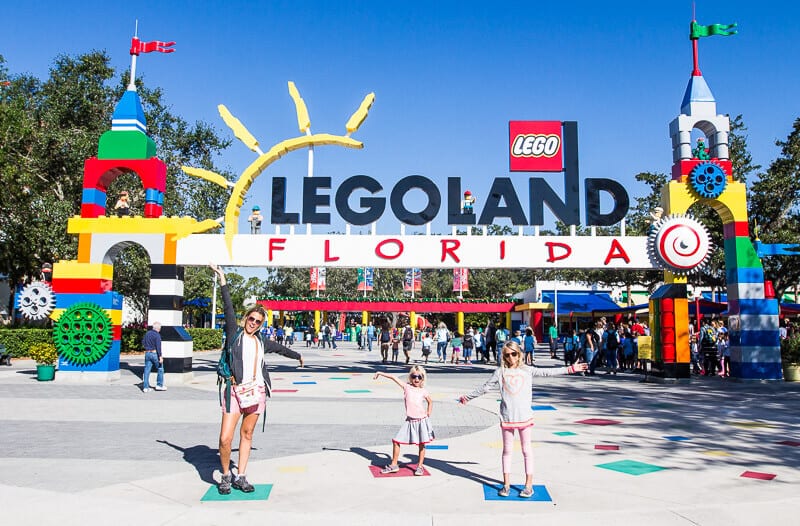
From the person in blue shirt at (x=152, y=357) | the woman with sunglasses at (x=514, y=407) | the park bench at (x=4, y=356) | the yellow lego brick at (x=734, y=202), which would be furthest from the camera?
the park bench at (x=4, y=356)

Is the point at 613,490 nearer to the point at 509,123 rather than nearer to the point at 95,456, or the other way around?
the point at 95,456

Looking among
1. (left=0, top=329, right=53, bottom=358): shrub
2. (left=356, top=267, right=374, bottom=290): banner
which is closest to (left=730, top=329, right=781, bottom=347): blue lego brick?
(left=0, top=329, right=53, bottom=358): shrub

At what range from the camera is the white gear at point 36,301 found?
23766 mm

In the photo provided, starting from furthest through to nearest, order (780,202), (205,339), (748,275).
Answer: (205,339) → (780,202) → (748,275)

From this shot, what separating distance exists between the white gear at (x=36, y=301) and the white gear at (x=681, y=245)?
21.7 meters

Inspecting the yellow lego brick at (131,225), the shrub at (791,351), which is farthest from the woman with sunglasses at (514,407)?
the shrub at (791,351)

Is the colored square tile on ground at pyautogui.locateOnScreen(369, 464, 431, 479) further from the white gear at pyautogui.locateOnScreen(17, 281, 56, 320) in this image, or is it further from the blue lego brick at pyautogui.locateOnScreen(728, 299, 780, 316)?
the white gear at pyautogui.locateOnScreen(17, 281, 56, 320)

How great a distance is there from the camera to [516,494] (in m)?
5.84

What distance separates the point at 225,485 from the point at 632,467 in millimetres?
4512

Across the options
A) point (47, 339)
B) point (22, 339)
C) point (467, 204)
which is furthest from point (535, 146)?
point (22, 339)

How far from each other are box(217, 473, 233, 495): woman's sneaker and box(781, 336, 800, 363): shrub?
60.1 ft

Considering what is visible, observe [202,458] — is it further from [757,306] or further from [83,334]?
[757,306]

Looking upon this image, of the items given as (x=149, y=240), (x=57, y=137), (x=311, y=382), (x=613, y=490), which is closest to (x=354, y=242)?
(x=311, y=382)

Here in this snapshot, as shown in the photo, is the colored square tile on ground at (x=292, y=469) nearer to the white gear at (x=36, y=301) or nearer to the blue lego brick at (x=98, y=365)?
the blue lego brick at (x=98, y=365)
